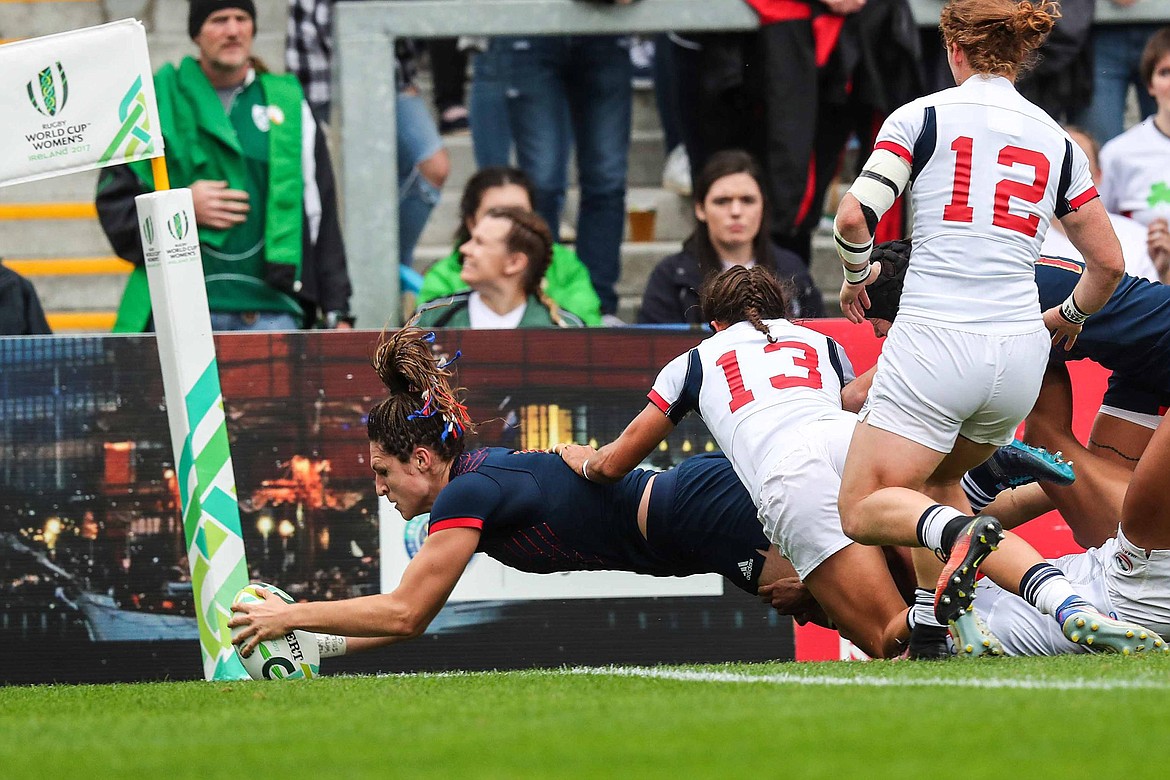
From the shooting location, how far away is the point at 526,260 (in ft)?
24.6

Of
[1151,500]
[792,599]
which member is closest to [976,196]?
[1151,500]

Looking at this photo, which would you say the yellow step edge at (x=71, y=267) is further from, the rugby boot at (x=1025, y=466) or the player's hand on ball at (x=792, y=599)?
the rugby boot at (x=1025, y=466)

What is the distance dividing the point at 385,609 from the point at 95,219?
19.0ft

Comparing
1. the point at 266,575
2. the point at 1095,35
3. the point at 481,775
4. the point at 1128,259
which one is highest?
the point at 1095,35

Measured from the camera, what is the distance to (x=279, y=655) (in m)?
5.38

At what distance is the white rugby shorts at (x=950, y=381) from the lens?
15.5 feet

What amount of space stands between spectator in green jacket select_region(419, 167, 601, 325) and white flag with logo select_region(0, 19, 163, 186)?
2.01 meters

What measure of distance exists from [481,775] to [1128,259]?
5.38 metres

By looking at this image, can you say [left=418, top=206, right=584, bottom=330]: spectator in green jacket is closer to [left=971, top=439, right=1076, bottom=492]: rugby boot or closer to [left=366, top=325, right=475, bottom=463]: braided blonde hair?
[left=366, top=325, right=475, bottom=463]: braided blonde hair

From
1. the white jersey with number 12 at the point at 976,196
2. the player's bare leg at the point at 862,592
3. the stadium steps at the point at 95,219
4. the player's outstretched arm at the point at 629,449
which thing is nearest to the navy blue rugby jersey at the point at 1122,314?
the white jersey with number 12 at the point at 976,196

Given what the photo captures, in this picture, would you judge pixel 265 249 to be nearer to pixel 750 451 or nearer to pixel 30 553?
pixel 30 553

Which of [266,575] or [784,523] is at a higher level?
[784,523]

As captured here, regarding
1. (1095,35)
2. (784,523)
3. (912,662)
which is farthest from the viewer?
(1095,35)

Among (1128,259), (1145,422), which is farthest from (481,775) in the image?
(1128,259)
